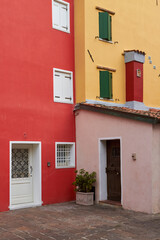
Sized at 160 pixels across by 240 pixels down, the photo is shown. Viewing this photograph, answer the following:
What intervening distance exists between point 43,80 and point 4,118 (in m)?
2.12

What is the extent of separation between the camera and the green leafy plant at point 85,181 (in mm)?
11125

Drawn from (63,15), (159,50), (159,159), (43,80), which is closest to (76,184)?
(159,159)

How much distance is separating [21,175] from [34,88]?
10.00 ft

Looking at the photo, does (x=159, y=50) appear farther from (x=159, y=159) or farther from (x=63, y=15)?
(x=159, y=159)

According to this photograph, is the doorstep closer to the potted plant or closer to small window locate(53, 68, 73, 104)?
the potted plant

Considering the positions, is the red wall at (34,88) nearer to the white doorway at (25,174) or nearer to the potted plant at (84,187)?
the white doorway at (25,174)

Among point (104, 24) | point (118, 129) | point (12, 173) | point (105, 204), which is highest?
point (104, 24)

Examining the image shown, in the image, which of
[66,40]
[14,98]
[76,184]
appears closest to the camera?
[14,98]

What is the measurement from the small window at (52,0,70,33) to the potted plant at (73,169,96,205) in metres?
5.55

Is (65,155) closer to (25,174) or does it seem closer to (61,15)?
(25,174)

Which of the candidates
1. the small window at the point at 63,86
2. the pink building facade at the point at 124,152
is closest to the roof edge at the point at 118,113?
the pink building facade at the point at 124,152

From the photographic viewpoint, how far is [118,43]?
13852 mm

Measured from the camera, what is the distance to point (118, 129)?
1080 cm

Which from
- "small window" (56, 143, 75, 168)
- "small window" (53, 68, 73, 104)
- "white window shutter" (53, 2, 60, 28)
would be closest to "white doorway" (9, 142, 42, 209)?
"small window" (56, 143, 75, 168)
